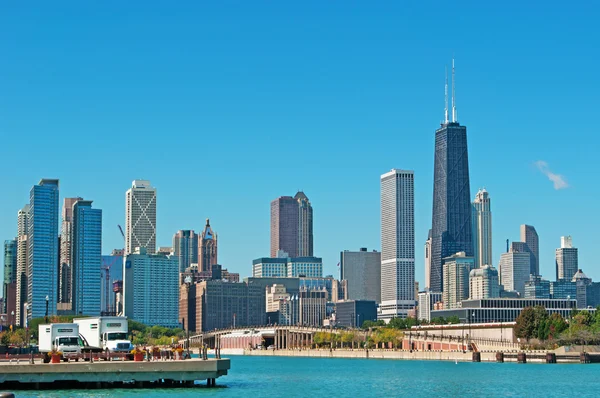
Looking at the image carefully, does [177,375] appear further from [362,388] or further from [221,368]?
[362,388]

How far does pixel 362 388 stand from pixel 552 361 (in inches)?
2714

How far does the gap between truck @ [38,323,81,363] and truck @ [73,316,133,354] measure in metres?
1.14

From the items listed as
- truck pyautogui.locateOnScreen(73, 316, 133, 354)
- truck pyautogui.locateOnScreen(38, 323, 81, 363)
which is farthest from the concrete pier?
truck pyautogui.locateOnScreen(38, 323, 81, 363)

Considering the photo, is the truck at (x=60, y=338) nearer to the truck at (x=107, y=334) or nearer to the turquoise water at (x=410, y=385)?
the truck at (x=107, y=334)

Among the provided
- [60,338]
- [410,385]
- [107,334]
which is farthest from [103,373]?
[410,385]

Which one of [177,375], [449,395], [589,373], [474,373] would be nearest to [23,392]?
[177,375]

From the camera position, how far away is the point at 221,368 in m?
93.1

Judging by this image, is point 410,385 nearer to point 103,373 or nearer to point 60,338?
point 60,338

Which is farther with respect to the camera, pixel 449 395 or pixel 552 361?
pixel 552 361

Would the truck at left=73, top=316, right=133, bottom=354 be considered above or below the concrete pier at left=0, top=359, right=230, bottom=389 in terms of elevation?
above

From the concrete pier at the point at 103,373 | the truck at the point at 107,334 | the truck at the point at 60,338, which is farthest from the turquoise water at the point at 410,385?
the truck at the point at 60,338

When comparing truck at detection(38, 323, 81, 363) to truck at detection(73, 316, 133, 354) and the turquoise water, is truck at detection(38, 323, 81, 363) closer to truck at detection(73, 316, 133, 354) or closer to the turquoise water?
truck at detection(73, 316, 133, 354)

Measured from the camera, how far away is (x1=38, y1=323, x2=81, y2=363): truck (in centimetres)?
9875

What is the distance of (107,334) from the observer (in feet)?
331
